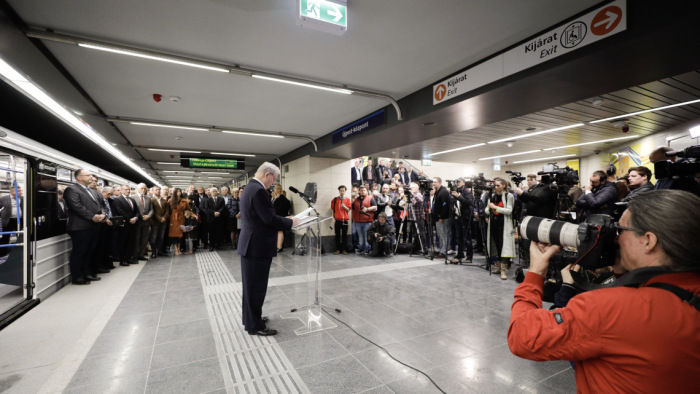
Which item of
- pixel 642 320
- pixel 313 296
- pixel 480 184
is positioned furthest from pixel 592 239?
pixel 480 184

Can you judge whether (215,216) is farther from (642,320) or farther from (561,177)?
(642,320)

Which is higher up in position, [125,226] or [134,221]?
[134,221]

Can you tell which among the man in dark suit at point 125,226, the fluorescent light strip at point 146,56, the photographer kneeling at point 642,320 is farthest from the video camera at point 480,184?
the man in dark suit at point 125,226

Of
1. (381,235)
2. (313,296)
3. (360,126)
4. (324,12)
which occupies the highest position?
(324,12)

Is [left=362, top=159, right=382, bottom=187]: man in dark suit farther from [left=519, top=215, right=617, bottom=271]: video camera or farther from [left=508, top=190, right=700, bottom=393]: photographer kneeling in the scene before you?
[left=508, top=190, right=700, bottom=393]: photographer kneeling

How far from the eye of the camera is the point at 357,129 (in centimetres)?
621

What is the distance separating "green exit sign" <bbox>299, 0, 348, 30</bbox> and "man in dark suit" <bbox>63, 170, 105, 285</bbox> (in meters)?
4.55

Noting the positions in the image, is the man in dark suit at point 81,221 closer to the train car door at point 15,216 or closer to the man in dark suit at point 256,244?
the train car door at point 15,216

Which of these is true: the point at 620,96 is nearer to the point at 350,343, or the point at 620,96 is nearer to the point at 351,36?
the point at 351,36

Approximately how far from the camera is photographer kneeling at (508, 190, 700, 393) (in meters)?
0.73

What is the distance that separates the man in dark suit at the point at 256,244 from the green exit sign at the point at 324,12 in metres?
1.32

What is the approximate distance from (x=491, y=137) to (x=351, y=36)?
6.60 meters

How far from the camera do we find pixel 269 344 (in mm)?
2812

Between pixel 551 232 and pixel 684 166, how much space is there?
6.36ft
